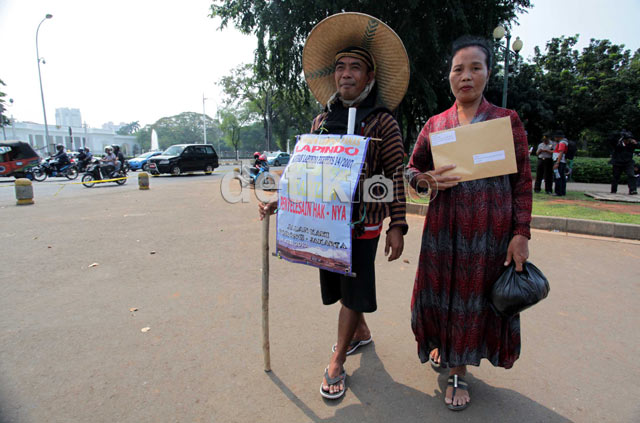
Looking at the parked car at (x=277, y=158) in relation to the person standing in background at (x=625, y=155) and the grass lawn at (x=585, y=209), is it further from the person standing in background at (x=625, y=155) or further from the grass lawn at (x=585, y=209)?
the person standing in background at (x=625, y=155)

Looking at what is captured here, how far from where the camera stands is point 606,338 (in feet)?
8.23

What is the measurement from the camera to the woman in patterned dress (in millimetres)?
1768

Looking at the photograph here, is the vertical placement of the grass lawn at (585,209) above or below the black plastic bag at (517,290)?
below

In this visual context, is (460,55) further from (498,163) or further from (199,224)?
(199,224)

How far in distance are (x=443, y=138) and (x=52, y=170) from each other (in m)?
20.0

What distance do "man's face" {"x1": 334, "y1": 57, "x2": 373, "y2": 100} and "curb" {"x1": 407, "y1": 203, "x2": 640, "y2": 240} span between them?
5.14m

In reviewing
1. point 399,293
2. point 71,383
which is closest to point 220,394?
point 71,383

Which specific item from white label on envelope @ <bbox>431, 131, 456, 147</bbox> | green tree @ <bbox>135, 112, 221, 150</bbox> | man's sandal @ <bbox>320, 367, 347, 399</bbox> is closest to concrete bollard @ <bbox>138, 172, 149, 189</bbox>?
man's sandal @ <bbox>320, 367, 347, 399</bbox>

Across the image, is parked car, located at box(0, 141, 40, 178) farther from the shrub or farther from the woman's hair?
the shrub

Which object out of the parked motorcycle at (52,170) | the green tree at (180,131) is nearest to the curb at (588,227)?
the parked motorcycle at (52,170)

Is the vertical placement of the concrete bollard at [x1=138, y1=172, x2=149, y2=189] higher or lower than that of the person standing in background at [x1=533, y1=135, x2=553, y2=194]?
lower

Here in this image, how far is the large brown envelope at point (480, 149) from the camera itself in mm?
1705

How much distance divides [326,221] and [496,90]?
1858 centimetres

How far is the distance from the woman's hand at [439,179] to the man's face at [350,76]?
59 cm
